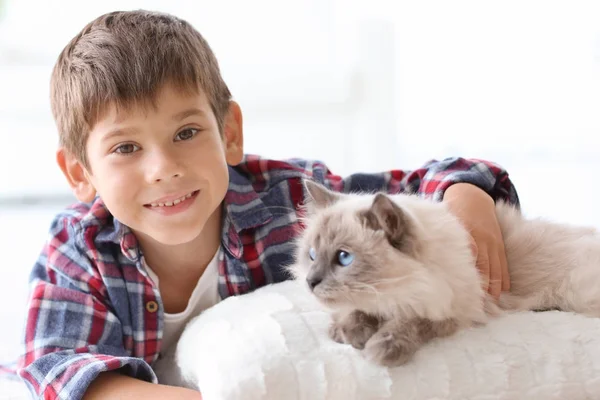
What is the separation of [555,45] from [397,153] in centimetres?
73

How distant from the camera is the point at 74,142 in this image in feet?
4.46

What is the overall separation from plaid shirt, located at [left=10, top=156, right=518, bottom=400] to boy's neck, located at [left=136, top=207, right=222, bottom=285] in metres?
0.04

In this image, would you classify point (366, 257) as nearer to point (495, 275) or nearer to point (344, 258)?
point (344, 258)

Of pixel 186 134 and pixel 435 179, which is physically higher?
pixel 186 134

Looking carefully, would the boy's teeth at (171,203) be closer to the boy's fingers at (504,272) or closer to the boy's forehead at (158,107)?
the boy's forehead at (158,107)

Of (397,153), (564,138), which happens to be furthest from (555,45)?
(397,153)

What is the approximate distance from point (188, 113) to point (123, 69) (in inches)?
5.7

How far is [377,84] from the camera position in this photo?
280 centimetres

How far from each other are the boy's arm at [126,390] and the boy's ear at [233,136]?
53 cm

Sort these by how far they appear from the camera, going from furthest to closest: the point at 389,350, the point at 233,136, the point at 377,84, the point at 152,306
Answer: the point at 377,84
the point at 233,136
the point at 152,306
the point at 389,350

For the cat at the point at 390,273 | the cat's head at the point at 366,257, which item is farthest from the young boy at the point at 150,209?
the cat's head at the point at 366,257

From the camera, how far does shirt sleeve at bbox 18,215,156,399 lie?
1.21 meters

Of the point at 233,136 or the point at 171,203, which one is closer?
the point at 171,203

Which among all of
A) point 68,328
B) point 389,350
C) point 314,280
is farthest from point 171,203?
point 389,350
